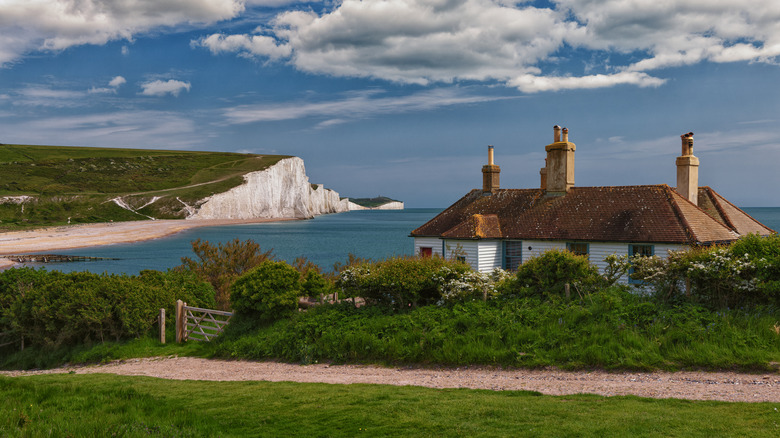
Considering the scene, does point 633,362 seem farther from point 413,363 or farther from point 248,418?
point 248,418

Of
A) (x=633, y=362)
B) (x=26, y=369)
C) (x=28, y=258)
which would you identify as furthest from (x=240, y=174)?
(x=633, y=362)

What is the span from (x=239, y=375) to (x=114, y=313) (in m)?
7.31

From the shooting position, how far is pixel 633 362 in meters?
11.0

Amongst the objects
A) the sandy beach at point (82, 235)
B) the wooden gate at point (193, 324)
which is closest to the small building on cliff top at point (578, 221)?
the wooden gate at point (193, 324)

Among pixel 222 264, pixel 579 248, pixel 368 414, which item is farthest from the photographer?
pixel 222 264

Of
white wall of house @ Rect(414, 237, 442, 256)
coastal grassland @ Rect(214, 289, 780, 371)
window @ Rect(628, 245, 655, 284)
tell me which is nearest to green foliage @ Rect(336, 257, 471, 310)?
coastal grassland @ Rect(214, 289, 780, 371)

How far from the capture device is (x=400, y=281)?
15.7 metres

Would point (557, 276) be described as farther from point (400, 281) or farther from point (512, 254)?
point (512, 254)

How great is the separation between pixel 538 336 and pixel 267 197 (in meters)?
159

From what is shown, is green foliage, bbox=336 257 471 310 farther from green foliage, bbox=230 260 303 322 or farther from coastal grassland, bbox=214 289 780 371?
green foliage, bbox=230 260 303 322

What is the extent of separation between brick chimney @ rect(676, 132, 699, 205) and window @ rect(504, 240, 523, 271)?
8262 millimetres

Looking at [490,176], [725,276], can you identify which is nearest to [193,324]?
[725,276]

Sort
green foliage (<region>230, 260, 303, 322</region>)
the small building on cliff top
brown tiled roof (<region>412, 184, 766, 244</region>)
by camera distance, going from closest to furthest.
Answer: green foliage (<region>230, 260, 303, 322</region>), brown tiled roof (<region>412, 184, 766, 244</region>), the small building on cliff top

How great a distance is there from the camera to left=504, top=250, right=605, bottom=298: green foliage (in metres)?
15.0
